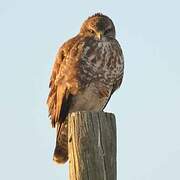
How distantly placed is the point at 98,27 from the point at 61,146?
1906mm

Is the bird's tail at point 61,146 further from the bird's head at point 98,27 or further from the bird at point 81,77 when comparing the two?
the bird's head at point 98,27

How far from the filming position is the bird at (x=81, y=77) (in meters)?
7.29

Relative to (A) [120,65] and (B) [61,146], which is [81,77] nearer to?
(A) [120,65]

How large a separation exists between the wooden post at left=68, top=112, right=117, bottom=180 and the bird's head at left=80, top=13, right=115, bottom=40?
12.5 feet

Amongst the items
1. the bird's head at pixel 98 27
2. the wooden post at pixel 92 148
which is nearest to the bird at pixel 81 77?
the bird's head at pixel 98 27

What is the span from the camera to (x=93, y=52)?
737cm

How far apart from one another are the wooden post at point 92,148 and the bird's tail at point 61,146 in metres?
2.77

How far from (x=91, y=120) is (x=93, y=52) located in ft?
11.1

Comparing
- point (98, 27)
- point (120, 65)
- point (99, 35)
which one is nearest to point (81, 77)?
point (120, 65)

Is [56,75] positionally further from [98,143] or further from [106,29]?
[98,143]

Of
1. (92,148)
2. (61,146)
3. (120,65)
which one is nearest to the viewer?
(92,148)

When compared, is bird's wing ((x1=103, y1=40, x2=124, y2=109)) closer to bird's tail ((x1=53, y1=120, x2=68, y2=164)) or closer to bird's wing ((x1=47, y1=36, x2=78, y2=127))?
bird's wing ((x1=47, y1=36, x2=78, y2=127))

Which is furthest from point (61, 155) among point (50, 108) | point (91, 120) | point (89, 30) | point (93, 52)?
point (91, 120)

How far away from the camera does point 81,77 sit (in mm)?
7266
